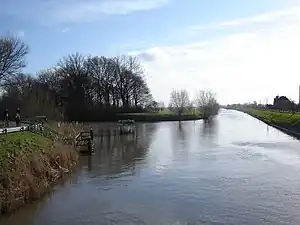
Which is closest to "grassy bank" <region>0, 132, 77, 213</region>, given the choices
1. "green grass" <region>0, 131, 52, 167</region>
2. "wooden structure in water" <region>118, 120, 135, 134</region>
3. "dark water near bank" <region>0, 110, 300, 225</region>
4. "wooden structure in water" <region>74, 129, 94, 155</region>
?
"green grass" <region>0, 131, 52, 167</region>

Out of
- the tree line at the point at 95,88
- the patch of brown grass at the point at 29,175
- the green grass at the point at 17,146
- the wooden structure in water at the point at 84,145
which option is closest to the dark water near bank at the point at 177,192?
the patch of brown grass at the point at 29,175

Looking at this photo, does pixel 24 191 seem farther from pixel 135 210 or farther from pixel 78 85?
pixel 78 85

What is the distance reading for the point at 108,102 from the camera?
296 ft

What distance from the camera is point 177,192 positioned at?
18078mm

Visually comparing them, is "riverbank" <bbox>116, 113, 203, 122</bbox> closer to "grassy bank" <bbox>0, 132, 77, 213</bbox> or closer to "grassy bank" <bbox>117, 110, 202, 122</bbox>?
"grassy bank" <bbox>117, 110, 202, 122</bbox>

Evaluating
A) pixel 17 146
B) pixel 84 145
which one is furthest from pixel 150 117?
pixel 17 146

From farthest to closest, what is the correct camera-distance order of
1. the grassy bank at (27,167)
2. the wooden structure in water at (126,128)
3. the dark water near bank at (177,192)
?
the wooden structure in water at (126,128), the grassy bank at (27,167), the dark water near bank at (177,192)

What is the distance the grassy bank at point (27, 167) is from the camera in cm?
1603

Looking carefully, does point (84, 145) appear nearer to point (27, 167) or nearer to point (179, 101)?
point (27, 167)

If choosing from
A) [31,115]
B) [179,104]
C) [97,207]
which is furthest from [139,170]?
[179,104]

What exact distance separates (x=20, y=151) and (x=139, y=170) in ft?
23.2

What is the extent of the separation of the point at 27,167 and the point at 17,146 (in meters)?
2.53

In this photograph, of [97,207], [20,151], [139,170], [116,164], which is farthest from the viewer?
[116,164]

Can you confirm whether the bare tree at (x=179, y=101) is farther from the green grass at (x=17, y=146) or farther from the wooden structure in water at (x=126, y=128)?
the green grass at (x=17, y=146)
